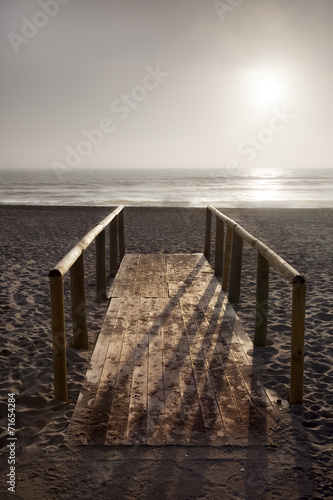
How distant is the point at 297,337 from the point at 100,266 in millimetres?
3311

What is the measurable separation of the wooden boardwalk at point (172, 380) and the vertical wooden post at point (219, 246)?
1437mm

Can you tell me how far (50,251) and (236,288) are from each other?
17.1 feet

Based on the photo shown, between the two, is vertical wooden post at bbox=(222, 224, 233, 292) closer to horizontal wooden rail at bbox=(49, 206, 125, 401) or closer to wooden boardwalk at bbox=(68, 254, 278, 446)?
wooden boardwalk at bbox=(68, 254, 278, 446)

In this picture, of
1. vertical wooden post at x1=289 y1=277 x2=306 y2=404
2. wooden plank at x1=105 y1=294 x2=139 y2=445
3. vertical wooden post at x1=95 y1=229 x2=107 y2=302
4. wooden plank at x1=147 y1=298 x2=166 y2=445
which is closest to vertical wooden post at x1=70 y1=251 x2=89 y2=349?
wooden plank at x1=105 y1=294 x2=139 y2=445

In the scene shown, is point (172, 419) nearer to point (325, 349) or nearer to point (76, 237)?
point (325, 349)

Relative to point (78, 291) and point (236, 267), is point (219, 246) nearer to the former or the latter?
point (236, 267)

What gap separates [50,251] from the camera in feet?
30.3

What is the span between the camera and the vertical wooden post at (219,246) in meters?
6.58

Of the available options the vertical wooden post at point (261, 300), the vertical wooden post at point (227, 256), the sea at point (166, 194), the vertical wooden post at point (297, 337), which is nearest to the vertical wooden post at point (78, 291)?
the vertical wooden post at point (261, 300)

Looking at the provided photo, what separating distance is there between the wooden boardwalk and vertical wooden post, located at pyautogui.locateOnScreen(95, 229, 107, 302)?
50cm

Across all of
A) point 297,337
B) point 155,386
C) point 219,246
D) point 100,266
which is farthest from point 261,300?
point 219,246

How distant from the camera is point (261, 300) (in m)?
4.09

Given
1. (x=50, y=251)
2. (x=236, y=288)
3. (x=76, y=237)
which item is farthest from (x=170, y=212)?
(x=236, y=288)

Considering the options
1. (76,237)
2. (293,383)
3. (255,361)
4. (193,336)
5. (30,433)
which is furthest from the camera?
(76,237)
